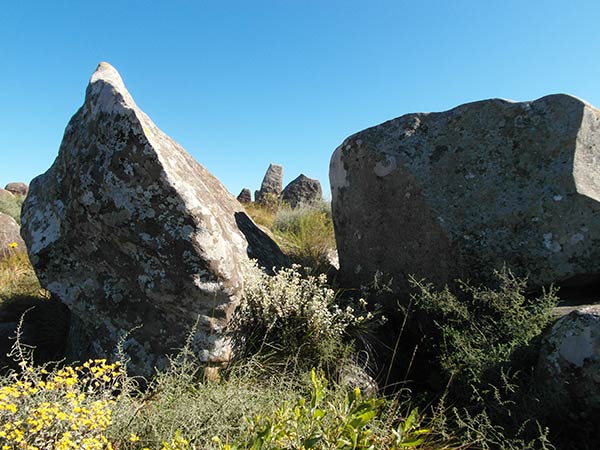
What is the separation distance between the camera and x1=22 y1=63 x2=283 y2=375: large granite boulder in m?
3.42

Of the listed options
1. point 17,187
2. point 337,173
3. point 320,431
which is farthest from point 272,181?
point 17,187

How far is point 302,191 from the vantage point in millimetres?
14789

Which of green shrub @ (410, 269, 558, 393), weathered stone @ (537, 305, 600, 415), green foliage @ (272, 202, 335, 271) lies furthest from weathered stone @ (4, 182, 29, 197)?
weathered stone @ (537, 305, 600, 415)

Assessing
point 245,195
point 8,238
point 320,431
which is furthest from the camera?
point 245,195

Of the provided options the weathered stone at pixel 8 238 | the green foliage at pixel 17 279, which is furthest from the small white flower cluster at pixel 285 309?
the weathered stone at pixel 8 238

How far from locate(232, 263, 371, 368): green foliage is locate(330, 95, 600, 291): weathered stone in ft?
3.30

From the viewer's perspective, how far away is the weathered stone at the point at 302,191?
14.5 metres

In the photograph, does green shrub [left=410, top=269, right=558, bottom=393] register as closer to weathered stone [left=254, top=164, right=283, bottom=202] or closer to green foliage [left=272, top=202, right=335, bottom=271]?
green foliage [left=272, top=202, right=335, bottom=271]

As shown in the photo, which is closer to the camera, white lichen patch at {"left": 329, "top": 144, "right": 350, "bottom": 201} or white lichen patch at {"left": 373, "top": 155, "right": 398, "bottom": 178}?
white lichen patch at {"left": 373, "top": 155, "right": 398, "bottom": 178}

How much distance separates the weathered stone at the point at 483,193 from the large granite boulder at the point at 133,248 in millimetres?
1694

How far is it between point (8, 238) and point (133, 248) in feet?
18.4

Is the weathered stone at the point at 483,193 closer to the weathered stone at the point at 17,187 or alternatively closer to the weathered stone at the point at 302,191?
the weathered stone at the point at 302,191

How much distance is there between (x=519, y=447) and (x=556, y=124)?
2.82 meters

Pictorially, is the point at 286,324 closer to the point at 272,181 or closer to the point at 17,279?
the point at 17,279
